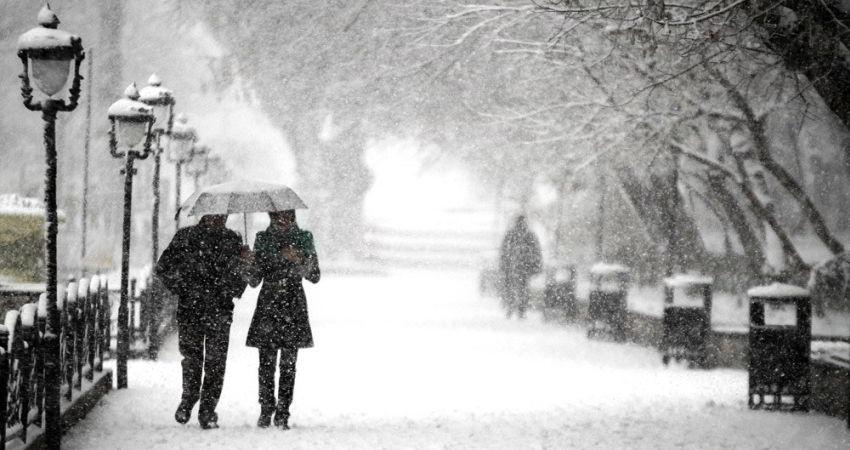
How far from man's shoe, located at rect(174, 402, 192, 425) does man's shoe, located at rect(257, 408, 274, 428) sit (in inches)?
23.6

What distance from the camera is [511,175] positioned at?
31844mm

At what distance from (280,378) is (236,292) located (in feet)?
2.62

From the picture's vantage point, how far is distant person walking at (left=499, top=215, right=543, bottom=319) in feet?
78.4

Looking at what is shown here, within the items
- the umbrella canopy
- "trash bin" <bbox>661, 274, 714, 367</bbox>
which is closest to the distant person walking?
"trash bin" <bbox>661, 274, 714, 367</bbox>

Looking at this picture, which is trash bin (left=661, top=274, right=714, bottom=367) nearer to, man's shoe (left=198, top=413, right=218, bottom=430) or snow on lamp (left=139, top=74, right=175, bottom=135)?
snow on lamp (left=139, top=74, right=175, bottom=135)

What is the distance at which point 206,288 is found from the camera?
9320 mm

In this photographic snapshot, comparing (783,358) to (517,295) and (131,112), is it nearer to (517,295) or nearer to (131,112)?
(131,112)

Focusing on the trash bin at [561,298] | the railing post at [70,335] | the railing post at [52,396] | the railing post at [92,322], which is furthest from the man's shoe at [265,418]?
the trash bin at [561,298]

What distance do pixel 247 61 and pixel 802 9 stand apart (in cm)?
1839

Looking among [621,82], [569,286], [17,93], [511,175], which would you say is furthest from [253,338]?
[17,93]

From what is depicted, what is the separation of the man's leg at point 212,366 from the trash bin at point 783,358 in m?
5.53

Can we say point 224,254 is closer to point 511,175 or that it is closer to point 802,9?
point 802,9

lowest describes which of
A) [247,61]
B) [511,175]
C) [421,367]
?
[421,367]

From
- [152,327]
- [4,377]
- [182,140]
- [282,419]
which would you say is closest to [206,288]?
[282,419]
